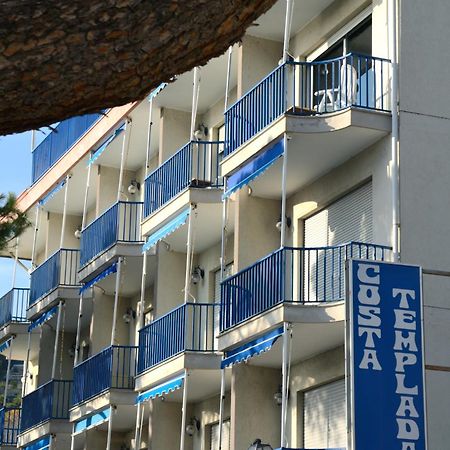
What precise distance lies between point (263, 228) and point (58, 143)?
14371 millimetres

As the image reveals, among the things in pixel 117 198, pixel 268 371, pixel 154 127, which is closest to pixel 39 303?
pixel 117 198

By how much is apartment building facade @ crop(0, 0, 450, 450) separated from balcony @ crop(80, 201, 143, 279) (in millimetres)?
67

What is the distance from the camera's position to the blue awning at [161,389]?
24.4m

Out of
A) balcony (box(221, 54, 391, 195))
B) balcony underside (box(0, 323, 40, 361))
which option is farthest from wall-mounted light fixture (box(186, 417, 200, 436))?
balcony underside (box(0, 323, 40, 361))

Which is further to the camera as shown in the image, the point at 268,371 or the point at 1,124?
the point at 268,371

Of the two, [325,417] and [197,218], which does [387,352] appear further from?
[197,218]

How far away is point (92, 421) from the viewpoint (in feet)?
96.7

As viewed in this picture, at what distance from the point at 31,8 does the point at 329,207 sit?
16336 mm

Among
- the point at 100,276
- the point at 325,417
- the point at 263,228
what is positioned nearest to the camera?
the point at 325,417

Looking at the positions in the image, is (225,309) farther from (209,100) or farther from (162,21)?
(162,21)

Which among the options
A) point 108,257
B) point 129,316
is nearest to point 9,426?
point 129,316

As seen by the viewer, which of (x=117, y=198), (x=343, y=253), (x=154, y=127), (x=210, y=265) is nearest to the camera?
(x=343, y=253)

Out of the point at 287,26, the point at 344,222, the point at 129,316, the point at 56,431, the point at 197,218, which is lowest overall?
the point at 56,431

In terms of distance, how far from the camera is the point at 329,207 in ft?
71.5
